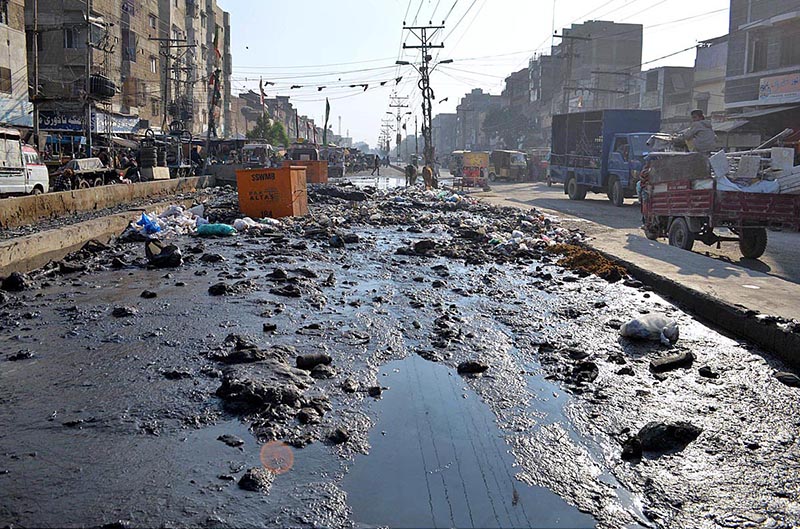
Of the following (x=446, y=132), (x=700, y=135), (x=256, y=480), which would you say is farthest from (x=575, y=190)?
(x=446, y=132)

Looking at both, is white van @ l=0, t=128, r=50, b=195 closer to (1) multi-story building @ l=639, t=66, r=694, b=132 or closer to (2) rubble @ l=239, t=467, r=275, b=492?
(2) rubble @ l=239, t=467, r=275, b=492

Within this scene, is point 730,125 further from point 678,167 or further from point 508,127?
point 508,127

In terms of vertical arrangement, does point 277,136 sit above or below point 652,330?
above

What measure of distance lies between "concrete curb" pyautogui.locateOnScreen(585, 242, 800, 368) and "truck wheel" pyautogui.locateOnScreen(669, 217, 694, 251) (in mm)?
3345

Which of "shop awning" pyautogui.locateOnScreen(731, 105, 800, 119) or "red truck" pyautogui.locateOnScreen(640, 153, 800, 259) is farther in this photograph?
"shop awning" pyautogui.locateOnScreen(731, 105, 800, 119)

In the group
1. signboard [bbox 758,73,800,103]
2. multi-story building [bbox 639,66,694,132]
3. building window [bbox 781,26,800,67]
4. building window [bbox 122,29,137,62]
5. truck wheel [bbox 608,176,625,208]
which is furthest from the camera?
building window [bbox 122,29,137,62]

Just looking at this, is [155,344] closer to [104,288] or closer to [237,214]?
[104,288]

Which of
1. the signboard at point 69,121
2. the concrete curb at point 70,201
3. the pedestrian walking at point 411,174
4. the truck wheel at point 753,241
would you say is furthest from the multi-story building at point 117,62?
the truck wheel at point 753,241

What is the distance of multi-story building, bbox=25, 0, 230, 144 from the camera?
35.7 meters

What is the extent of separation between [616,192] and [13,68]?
27.5m

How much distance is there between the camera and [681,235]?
11.6 meters

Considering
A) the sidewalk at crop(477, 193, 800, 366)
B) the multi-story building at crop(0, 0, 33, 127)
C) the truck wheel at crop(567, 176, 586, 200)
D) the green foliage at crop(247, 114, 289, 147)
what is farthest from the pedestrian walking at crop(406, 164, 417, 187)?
the green foliage at crop(247, 114, 289, 147)

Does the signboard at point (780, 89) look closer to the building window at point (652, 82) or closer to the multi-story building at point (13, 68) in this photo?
the building window at point (652, 82)

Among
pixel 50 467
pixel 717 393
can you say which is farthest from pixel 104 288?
pixel 717 393
